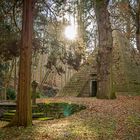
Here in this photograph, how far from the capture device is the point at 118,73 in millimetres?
26375

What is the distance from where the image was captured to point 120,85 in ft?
84.8

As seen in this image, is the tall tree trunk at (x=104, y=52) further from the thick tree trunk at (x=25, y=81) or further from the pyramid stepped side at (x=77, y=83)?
the thick tree trunk at (x=25, y=81)

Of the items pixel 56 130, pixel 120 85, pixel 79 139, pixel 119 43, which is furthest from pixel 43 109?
pixel 119 43

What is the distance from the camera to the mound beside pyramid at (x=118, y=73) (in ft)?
84.5

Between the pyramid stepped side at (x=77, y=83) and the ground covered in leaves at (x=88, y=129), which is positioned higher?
the pyramid stepped side at (x=77, y=83)

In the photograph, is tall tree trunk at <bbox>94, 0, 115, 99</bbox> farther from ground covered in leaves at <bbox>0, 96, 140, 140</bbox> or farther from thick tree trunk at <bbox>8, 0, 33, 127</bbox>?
thick tree trunk at <bbox>8, 0, 33, 127</bbox>

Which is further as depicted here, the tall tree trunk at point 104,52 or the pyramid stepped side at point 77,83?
the pyramid stepped side at point 77,83

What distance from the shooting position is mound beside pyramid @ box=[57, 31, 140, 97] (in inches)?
1014

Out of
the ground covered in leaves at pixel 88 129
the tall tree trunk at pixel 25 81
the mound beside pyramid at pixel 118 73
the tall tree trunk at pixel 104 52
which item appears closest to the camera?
the ground covered in leaves at pixel 88 129

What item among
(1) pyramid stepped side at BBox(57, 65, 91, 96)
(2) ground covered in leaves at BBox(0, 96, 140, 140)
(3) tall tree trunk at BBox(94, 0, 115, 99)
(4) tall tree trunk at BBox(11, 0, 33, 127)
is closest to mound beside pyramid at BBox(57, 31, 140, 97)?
(1) pyramid stepped side at BBox(57, 65, 91, 96)

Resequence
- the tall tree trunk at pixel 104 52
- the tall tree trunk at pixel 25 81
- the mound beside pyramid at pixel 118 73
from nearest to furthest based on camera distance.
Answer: the tall tree trunk at pixel 25 81, the tall tree trunk at pixel 104 52, the mound beside pyramid at pixel 118 73

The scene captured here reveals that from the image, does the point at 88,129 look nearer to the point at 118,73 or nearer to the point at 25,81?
the point at 25,81

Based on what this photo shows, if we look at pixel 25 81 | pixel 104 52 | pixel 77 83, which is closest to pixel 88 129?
pixel 25 81

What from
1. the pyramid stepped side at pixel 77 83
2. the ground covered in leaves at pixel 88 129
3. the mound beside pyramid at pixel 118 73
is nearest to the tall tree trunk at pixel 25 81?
the ground covered in leaves at pixel 88 129
